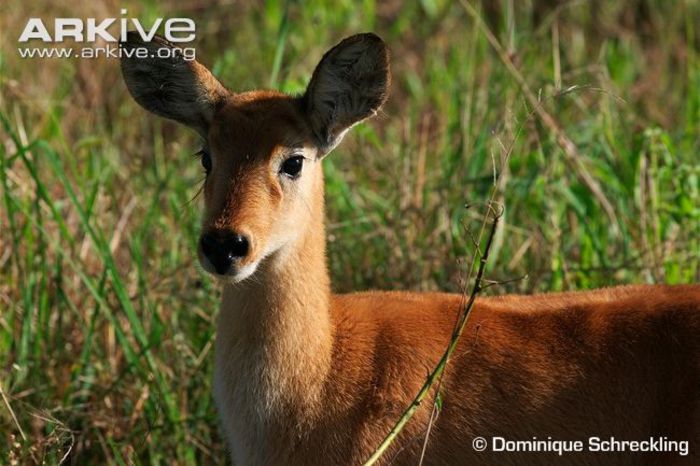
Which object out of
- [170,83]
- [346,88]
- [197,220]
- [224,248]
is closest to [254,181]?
[224,248]

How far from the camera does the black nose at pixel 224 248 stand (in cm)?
363

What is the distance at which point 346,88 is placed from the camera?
158 inches

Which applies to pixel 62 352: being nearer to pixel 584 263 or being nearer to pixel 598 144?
pixel 584 263

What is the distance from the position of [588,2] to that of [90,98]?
3069mm

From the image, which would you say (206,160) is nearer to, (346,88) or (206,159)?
(206,159)

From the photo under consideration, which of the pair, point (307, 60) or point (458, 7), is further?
point (458, 7)

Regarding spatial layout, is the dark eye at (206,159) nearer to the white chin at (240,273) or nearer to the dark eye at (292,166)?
the dark eye at (292,166)

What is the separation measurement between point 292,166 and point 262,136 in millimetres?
128

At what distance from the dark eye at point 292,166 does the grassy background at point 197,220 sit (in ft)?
1.78

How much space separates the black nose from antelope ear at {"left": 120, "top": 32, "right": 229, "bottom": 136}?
58 centimetres

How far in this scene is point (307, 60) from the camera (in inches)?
286

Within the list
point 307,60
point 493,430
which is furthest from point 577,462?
point 307,60
